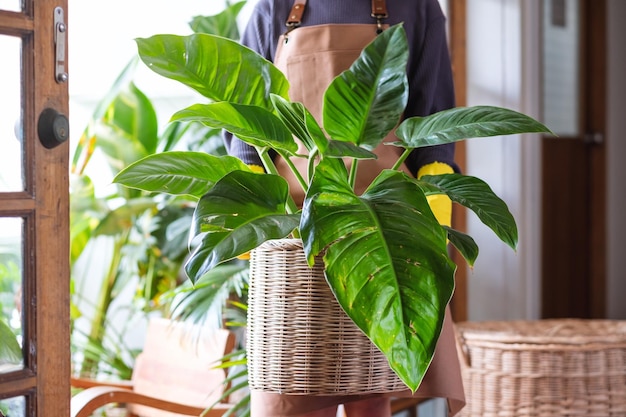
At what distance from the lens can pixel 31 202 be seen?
1.48 m

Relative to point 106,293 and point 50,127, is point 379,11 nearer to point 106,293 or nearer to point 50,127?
point 50,127

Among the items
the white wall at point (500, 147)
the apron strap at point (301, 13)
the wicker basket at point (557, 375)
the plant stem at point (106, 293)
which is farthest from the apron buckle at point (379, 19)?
the white wall at point (500, 147)

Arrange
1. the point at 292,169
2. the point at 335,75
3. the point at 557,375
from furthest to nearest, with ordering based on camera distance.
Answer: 1. the point at 557,375
2. the point at 335,75
3. the point at 292,169

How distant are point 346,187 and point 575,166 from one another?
3456mm

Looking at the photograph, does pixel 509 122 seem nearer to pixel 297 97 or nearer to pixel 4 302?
pixel 297 97

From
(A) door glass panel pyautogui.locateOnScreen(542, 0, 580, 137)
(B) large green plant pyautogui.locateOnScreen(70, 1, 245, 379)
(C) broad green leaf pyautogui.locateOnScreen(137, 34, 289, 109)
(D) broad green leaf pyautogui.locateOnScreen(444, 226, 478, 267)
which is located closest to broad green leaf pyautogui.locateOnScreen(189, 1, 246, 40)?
(B) large green plant pyautogui.locateOnScreen(70, 1, 245, 379)

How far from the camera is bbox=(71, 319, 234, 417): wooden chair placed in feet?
6.09

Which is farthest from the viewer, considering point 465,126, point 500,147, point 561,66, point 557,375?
point 561,66

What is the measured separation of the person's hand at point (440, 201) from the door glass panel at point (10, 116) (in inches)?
28.3

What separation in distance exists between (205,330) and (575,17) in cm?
317

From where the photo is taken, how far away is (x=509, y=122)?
1.28 meters

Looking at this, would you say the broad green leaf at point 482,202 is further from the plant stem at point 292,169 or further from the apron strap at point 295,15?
the apron strap at point 295,15

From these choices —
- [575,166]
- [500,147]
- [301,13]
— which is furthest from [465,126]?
[575,166]

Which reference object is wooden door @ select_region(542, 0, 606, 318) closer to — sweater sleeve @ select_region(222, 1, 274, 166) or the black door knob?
sweater sleeve @ select_region(222, 1, 274, 166)
